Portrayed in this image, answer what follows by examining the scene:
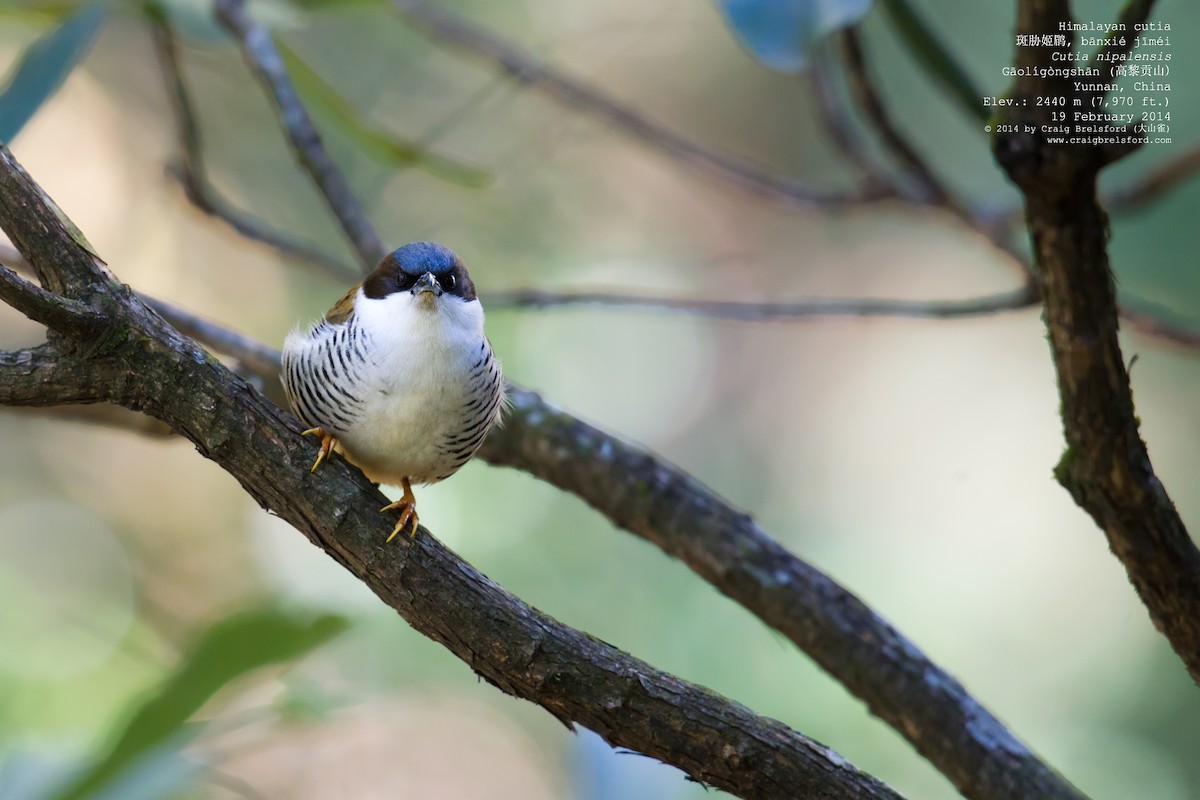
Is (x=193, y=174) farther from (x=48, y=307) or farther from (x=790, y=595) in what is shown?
(x=790, y=595)

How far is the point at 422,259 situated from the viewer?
2924 millimetres

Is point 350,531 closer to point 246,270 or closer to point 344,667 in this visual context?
point 344,667

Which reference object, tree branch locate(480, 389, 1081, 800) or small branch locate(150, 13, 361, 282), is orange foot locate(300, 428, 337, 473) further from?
small branch locate(150, 13, 361, 282)

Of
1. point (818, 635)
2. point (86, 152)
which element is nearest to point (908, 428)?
point (818, 635)

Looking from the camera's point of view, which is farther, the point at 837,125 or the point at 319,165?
the point at 837,125

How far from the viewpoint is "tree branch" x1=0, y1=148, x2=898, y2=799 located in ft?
7.42

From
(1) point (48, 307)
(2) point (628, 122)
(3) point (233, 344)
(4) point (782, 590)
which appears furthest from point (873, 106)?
(1) point (48, 307)

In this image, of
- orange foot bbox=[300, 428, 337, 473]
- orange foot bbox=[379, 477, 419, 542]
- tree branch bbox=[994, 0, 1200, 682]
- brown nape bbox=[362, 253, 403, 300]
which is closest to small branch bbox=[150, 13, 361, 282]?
brown nape bbox=[362, 253, 403, 300]

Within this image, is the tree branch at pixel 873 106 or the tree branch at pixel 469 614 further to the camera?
the tree branch at pixel 873 106

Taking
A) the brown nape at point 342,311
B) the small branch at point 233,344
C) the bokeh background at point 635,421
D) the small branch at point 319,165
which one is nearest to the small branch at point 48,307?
the brown nape at point 342,311

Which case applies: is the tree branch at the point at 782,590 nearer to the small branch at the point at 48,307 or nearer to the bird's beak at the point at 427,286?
the bird's beak at the point at 427,286

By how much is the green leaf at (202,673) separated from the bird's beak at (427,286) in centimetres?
86

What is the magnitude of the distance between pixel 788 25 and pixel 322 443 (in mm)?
1538

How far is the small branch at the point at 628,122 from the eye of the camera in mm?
4309
